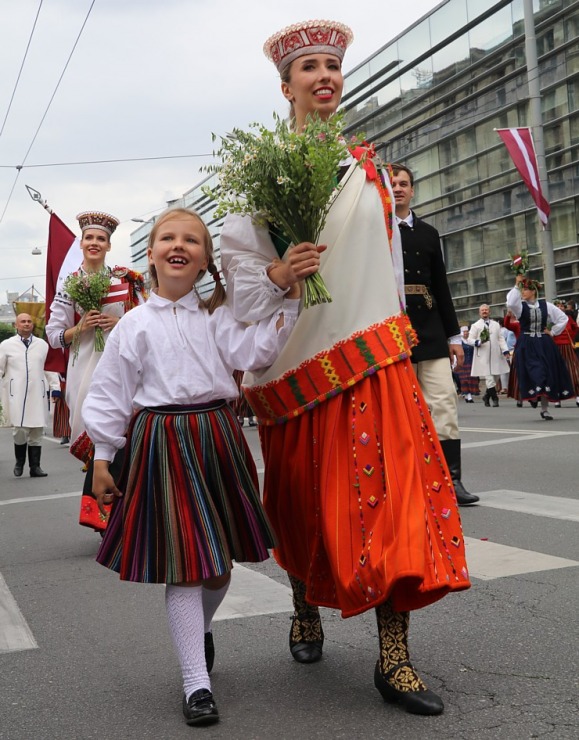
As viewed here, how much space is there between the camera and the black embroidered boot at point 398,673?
3.08m

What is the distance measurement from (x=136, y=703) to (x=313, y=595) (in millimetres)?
675

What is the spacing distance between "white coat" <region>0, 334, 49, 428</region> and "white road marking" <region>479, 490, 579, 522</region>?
7.12 metres

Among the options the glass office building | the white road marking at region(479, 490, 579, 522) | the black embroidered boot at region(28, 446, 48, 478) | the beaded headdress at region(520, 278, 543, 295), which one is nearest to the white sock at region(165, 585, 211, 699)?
the white road marking at region(479, 490, 579, 522)

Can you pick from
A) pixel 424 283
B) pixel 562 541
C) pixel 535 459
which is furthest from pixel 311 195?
pixel 535 459

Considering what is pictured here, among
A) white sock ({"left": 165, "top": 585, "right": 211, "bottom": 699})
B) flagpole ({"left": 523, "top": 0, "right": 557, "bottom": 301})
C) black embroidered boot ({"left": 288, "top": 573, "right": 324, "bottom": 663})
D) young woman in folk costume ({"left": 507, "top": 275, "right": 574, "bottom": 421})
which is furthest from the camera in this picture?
flagpole ({"left": 523, "top": 0, "right": 557, "bottom": 301})

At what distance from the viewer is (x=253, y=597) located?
16.0 ft

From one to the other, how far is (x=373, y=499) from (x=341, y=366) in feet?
1.46

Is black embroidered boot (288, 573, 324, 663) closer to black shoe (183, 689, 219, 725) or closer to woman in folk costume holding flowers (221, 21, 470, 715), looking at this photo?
woman in folk costume holding flowers (221, 21, 470, 715)

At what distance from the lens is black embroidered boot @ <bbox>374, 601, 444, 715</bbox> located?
121 inches

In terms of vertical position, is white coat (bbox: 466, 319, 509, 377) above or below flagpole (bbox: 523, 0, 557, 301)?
below

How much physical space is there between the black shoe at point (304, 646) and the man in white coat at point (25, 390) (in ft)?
29.9

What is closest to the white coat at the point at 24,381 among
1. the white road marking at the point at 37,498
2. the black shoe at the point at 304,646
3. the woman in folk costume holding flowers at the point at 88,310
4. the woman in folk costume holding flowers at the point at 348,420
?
the white road marking at the point at 37,498

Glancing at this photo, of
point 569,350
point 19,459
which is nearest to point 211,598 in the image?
point 19,459

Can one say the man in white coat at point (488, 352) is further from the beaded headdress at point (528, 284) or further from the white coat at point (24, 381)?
the white coat at point (24, 381)
